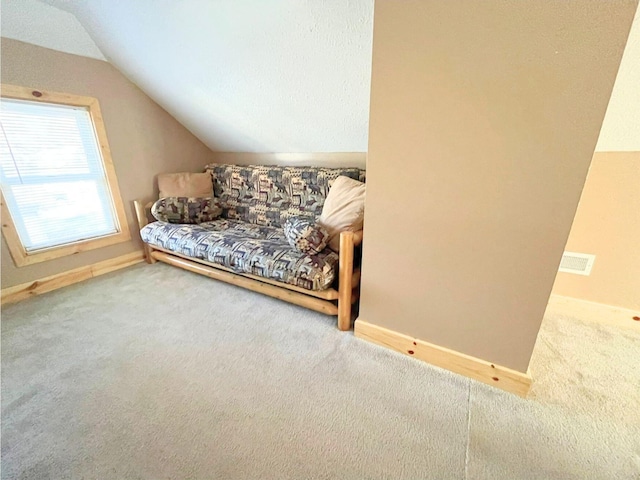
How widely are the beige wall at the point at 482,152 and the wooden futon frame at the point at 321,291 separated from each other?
174 millimetres

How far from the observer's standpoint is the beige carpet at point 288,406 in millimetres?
1027

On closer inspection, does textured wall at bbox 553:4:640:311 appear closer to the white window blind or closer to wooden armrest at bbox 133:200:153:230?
wooden armrest at bbox 133:200:153:230

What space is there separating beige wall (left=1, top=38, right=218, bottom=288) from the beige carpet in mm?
758

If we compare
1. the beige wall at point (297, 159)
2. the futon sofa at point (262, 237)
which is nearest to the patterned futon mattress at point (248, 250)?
the futon sofa at point (262, 237)

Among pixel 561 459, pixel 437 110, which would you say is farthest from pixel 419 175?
pixel 561 459

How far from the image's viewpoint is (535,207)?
43.4 inches

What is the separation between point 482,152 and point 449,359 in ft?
3.45

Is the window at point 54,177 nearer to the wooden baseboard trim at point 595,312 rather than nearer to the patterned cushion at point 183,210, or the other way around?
the patterned cushion at point 183,210

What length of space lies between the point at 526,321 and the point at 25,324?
3073 mm

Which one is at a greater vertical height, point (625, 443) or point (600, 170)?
point (600, 170)

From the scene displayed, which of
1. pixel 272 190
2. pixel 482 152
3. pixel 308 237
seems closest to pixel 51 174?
pixel 272 190

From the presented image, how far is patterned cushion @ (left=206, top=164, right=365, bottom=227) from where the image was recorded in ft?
7.85

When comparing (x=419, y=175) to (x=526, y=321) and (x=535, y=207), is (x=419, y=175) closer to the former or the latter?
(x=535, y=207)

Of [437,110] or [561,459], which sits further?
[437,110]
